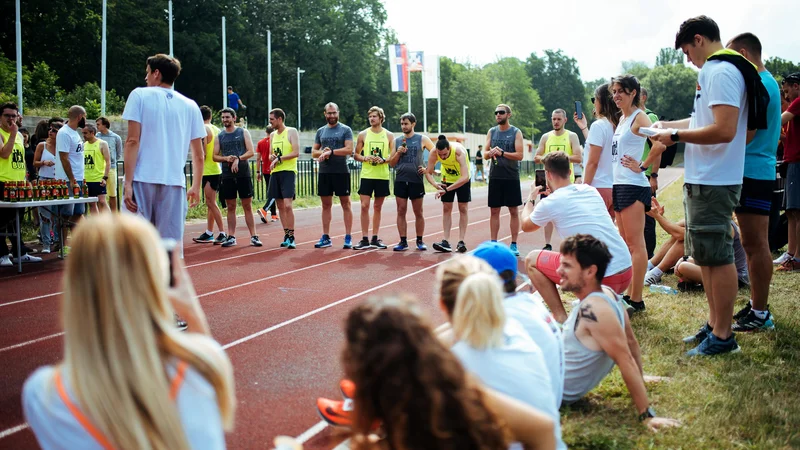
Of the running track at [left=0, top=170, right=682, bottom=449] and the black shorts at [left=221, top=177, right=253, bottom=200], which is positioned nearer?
the running track at [left=0, top=170, right=682, bottom=449]

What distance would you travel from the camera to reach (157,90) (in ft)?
18.2

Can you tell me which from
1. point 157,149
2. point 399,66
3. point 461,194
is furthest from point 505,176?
point 399,66

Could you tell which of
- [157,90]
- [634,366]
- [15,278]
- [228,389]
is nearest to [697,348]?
[634,366]

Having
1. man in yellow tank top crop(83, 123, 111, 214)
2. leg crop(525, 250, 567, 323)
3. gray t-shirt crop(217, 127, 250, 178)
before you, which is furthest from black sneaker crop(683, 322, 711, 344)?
man in yellow tank top crop(83, 123, 111, 214)

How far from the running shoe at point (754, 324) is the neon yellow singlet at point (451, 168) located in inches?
227

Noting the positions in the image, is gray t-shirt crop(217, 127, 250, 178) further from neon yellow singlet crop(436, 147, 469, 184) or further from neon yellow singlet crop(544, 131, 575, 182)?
neon yellow singlet crop(544, 131, 575, 182)

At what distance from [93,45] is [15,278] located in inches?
1738

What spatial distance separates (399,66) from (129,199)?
121 ft

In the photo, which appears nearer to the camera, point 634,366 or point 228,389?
point 228,389

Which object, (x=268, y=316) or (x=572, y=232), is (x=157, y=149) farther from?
(x=572, y=232)

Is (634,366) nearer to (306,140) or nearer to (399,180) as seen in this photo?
(399,180)

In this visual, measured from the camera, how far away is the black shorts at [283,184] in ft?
37.0

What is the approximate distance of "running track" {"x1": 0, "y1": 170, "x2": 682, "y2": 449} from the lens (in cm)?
409

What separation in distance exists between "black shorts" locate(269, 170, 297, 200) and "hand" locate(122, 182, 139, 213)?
568cm
